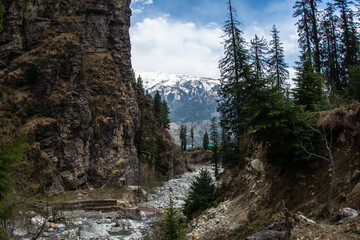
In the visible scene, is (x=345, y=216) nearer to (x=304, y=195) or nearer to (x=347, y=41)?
(x=304, y=195)

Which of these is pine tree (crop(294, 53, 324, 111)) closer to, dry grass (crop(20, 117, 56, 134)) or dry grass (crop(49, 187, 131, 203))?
dry grass (crop(49, 187, 131, 203))

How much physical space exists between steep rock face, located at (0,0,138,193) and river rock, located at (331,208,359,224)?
2505cm

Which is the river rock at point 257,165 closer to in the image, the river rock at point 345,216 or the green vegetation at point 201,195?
the green vegetation at point 201,195

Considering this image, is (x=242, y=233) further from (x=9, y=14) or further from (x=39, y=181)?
(x=9, y=14)

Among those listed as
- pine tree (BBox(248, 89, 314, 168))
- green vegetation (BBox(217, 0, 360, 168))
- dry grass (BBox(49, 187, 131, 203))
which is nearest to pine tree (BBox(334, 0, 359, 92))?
green vegetation (BBox(217, 0, 360, 168))

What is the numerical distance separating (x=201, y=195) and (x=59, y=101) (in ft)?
76.2

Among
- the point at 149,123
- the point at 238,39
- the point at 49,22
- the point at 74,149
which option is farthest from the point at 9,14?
the point at 149,123

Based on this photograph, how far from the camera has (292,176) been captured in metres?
9.90

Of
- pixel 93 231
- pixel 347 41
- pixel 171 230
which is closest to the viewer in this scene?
pixel 171 230

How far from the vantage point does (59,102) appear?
1200 inches

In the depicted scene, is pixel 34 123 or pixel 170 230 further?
pixel 34 123

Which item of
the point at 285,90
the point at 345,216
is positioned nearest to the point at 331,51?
the point at 285,90

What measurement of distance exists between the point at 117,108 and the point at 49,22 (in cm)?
1645

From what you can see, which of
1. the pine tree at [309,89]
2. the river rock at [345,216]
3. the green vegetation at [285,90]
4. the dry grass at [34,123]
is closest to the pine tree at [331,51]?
the green vegetation at [285,90]
